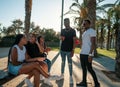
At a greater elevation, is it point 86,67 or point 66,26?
point 66,26

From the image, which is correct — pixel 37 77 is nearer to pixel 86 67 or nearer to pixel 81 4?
pixel 86 67

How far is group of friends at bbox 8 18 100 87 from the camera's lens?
6.71 metres

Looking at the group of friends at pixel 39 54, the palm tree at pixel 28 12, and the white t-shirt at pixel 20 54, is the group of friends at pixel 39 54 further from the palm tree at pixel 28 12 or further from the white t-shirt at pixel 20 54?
the palm tree at pixel 28 12

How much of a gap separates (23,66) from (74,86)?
7.29ft

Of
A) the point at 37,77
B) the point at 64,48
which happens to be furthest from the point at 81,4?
the point at 37,77

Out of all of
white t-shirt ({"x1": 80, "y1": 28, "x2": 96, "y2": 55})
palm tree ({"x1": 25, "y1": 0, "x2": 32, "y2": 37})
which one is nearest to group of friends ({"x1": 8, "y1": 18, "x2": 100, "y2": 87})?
white t-shirt ({"x1": 80, "y1": 28, "x2": 96, "y2": 55})

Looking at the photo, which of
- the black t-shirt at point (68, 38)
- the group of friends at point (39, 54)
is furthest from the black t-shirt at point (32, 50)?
the black t-shirt at point (68, 38)

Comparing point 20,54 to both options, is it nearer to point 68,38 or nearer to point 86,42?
point 86,42

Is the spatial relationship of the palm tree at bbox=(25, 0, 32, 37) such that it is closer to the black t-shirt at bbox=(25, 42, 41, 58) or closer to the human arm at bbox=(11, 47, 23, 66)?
the black t-shirt at bbox=(25, 42, 41, 58)

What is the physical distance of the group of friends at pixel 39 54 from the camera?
6.71m

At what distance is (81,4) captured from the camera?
147 feet

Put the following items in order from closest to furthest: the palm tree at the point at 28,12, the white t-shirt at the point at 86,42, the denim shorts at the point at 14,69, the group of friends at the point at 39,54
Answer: the denim shorts at the point at 14,69 < the group of friends at the point at 39,54 < the white t-shirt at the point at 86,42 < the palm tree at the point at 28,12

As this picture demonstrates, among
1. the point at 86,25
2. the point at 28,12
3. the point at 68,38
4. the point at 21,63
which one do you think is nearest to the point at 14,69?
the point at 21,63

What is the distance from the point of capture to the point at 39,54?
8.20 m
